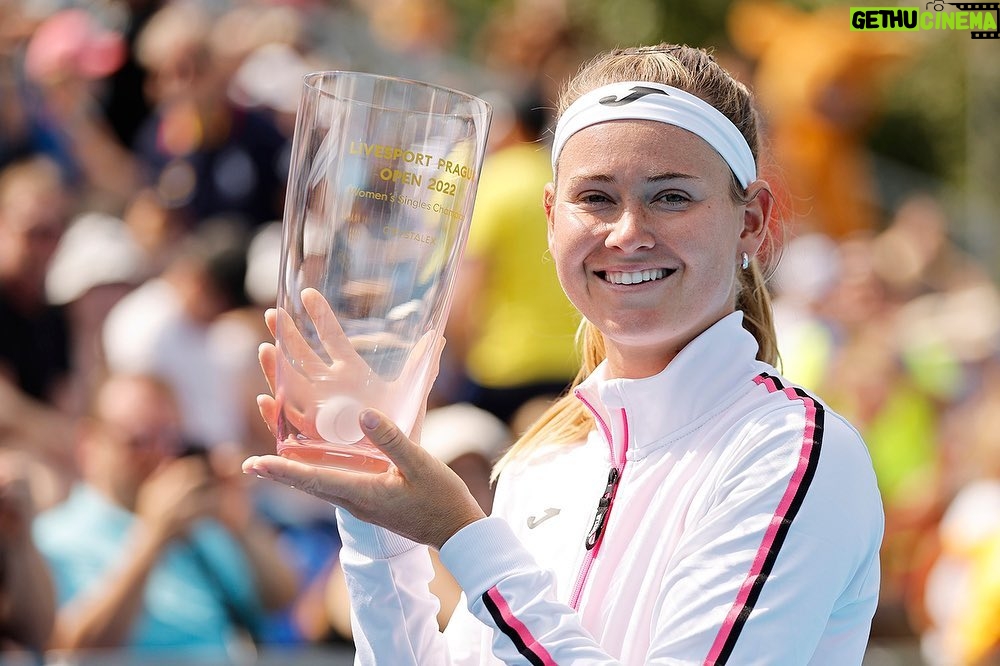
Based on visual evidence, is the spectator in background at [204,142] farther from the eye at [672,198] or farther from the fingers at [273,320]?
the eye at [672,198]

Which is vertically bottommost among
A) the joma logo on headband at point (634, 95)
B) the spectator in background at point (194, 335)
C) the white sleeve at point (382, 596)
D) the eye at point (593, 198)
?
the spectator in background at point (194, 335)

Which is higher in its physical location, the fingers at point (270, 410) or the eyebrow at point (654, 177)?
the eyebrow at point (654, 177)

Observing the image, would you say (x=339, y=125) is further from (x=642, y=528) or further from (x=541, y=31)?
(x=541, y=31)

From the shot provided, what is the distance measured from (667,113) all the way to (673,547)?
62 cm

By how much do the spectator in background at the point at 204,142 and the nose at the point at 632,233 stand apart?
4.61 metres

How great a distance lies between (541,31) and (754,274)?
406 centimetres

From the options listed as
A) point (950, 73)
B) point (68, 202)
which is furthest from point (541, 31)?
point (950, 73)

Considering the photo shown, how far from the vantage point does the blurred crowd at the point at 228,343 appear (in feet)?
15.8

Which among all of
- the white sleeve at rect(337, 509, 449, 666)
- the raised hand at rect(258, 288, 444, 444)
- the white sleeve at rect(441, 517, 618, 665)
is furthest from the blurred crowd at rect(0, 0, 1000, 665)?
the white sleeve at rect(441, 517, 618, 665)

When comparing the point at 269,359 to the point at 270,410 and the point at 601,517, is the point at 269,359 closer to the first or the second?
the point at 270,410

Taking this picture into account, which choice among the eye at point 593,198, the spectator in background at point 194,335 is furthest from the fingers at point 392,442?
the spectator in background at point 194,335

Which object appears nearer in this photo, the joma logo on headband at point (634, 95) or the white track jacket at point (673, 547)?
the white track jacket at point (673, 547)

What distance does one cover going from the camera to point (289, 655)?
4797 mm

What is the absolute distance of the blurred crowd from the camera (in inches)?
189
